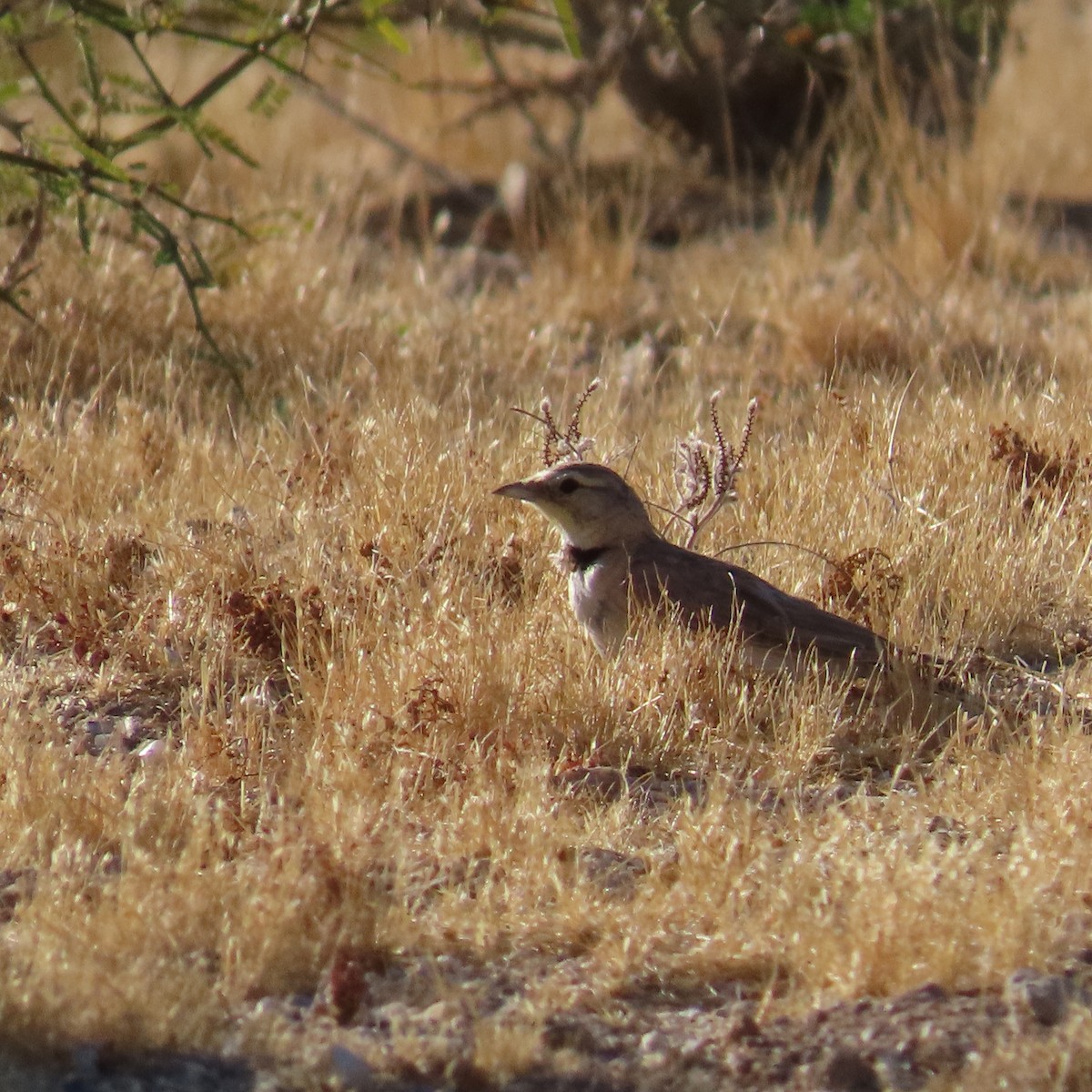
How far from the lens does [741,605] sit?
5430 millimetres

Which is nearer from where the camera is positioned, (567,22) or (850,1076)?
(850,1076)

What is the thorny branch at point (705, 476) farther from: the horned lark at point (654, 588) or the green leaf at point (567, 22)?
the green leaf at point (567, 22)

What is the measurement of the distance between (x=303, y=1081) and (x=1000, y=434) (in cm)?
412

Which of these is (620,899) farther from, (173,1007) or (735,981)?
(173,1007)

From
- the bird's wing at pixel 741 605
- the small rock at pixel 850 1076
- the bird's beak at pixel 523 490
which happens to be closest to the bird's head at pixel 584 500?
the bird's beak at pixel 523 490

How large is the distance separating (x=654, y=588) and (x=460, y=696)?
85 centimetres

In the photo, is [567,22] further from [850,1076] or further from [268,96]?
[850,1076]

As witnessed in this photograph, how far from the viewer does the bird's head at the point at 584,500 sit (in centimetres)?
579

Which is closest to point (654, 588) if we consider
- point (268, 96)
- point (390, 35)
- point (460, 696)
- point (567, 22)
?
point (460, 696)

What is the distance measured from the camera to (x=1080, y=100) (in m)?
15.2

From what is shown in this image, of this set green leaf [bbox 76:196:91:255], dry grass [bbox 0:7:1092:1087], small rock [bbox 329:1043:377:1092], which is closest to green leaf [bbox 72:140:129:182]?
green leaf [bbox 76:196:91:255]

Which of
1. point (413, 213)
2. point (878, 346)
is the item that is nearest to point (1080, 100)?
point (413, 213)

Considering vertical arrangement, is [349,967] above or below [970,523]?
below

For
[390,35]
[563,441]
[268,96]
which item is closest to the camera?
[563,441]
